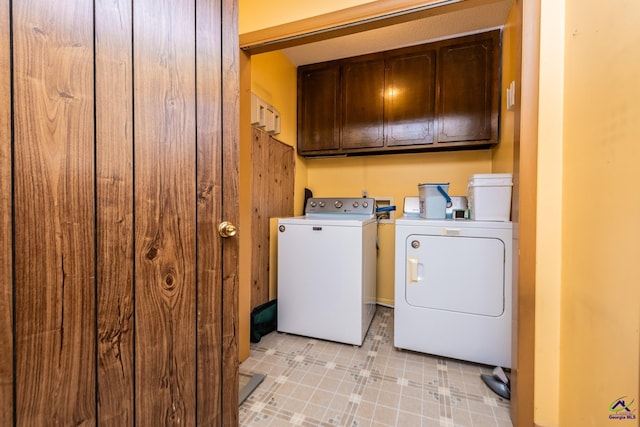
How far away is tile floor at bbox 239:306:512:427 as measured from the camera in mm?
1218

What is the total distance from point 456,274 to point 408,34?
1852mm

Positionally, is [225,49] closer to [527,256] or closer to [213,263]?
[213,263]

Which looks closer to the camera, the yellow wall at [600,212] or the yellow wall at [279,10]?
the yellow wall at [600,212]

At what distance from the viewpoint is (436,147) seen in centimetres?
219

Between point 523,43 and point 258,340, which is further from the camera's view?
point 258,340

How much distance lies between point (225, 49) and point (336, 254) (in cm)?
136

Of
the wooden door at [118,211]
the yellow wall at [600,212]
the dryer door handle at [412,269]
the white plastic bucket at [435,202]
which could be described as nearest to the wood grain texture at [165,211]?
the wooden door at [118,211]

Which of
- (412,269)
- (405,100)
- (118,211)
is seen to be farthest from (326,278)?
(405,100)

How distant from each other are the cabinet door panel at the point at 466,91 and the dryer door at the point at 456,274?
3.11ft

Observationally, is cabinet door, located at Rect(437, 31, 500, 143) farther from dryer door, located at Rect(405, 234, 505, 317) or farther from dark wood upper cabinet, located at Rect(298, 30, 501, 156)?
dryer door, located at Rect(405, 234, 505, 317)

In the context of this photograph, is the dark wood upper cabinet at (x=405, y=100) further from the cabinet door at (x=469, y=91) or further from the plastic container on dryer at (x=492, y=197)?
the plastic container on dryer at (x=492, y=197)

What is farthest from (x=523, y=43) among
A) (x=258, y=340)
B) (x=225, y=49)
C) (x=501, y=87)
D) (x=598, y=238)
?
(x=258, y=340)

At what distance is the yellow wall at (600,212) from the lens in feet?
2.24

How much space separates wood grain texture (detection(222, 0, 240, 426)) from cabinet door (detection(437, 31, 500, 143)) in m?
1.79
